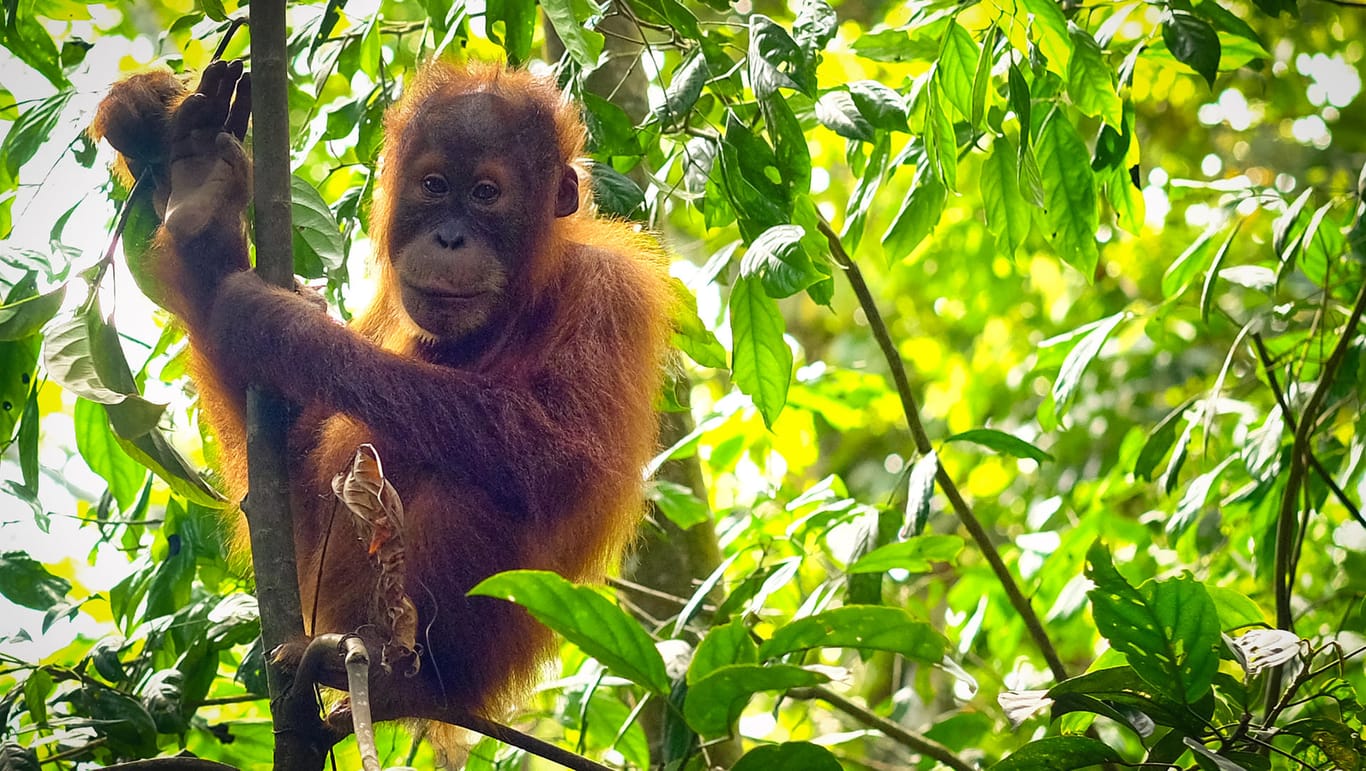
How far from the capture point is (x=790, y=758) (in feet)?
6.06

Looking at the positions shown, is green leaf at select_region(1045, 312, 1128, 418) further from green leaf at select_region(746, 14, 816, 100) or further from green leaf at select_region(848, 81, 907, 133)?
green leaf at select_region(746, 14, 816, 100)

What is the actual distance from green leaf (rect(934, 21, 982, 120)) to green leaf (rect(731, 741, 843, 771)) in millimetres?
1306

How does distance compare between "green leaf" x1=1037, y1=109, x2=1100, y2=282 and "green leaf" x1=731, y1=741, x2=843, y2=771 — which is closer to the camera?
"green leaf" x1=731, y1=741, x2=843, y2=771

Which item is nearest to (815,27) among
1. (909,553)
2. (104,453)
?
(909,553)

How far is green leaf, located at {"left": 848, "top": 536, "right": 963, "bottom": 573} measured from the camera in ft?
8.34

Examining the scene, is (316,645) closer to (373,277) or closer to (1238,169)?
(373,277)

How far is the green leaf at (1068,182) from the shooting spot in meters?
2.88

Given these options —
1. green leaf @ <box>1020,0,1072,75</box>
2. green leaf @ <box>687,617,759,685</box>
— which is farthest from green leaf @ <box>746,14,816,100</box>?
green leaf @ <box>687,617,759,685</box>

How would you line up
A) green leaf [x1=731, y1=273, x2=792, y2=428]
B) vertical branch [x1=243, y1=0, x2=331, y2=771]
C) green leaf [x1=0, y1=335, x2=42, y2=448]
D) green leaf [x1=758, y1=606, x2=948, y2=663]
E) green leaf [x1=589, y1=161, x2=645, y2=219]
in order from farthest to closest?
green leaf [x1=589, y1=161, x2=645, y2=219]
green leaf [x1=731, y1=273, x2=792, y2=428]
green leaf [x1=0, y1=335, x2=42, y2=448]
vertical branch [x1=243, y1=0, x2=331, y2=771]
green leaf [x1=758, y1=606, x2=948, y2=663]

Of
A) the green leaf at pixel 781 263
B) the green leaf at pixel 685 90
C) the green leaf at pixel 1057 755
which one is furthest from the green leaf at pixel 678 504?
the green leaf at pixel 1057 755

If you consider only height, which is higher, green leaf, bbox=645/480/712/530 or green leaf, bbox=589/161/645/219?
green leaf, bbox=589/161/645/219

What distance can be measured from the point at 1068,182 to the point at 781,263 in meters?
0.87

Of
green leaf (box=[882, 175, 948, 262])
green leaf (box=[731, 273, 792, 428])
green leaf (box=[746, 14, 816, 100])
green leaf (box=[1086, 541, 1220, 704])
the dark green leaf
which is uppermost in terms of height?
the dark green leaf

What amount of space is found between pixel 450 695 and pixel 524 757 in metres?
0.60
